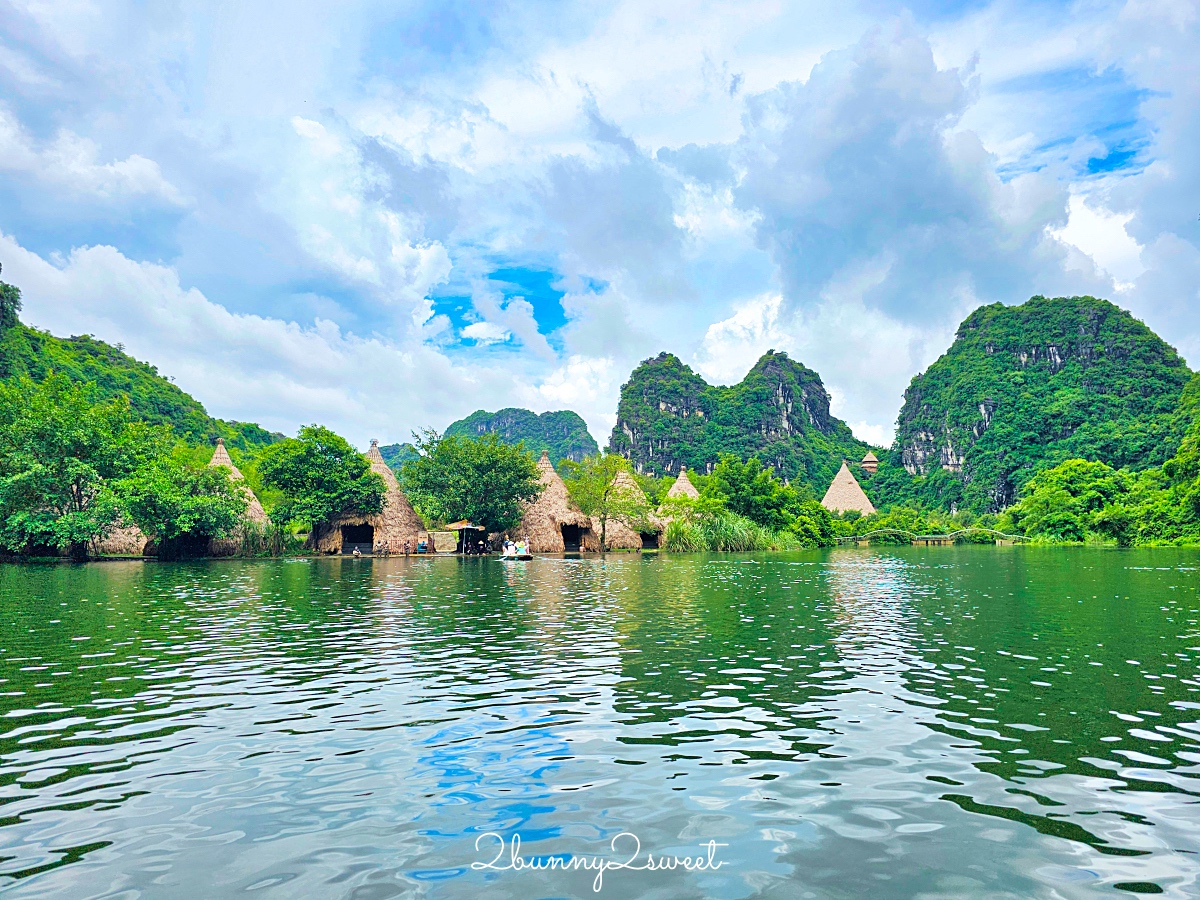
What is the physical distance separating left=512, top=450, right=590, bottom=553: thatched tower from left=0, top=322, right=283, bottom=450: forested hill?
30.7 m

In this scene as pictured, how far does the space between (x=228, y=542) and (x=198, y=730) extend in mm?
29892

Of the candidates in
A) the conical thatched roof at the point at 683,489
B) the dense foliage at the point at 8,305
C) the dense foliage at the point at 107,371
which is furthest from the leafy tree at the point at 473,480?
the dense foliage at the point at 8,305

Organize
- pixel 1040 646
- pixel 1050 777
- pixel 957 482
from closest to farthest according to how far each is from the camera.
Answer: pixel 1050 777, pixel 1040 646, pixel 957 482

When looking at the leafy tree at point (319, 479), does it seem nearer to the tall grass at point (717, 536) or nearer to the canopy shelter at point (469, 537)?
the canopy shelter at point (469, 537)

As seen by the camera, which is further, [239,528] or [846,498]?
[846,498]

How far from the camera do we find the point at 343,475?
1419 inches

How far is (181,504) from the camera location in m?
29.1

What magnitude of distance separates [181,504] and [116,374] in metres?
44.0

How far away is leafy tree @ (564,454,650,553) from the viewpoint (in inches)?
1630

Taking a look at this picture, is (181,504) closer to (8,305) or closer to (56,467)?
(56,467)

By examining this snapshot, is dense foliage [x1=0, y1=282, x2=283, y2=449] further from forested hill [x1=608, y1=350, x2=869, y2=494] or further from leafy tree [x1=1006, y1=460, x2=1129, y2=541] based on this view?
forested hill [x1=608, y1=350, x2=869, y2=494]

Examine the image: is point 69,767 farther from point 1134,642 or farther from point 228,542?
point 228,542

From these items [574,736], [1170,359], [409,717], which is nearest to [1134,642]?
[574,736]

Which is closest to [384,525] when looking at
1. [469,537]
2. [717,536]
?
[469,537]
